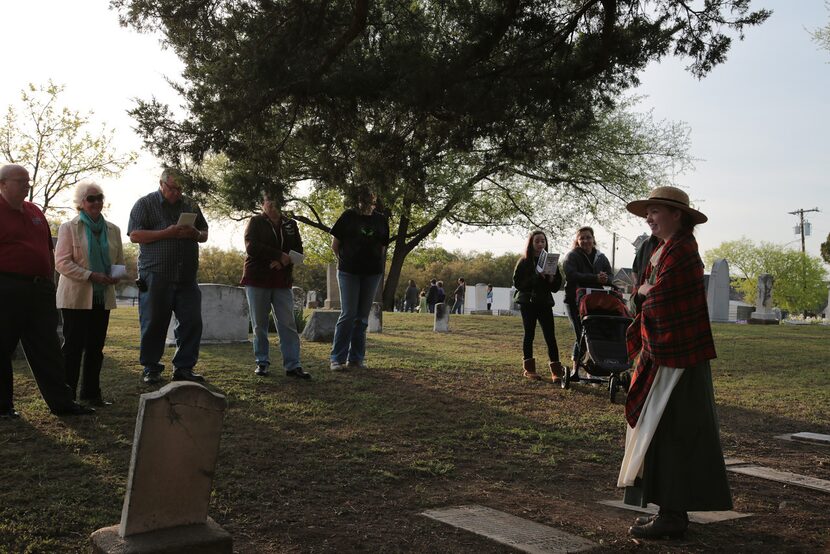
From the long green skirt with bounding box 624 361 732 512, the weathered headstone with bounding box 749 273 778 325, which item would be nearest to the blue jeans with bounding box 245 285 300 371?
the long green skirt with bounding box 624 361 732 512

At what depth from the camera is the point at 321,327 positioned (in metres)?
14.1

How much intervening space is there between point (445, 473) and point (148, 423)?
8.46ft

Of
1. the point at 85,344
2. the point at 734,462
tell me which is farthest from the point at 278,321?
the point at 734,462

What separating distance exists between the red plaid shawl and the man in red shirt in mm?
4467

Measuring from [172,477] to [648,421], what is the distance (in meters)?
2.45

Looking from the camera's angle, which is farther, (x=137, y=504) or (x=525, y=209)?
(x=525, y=209)

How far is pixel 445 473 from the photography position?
206 inches

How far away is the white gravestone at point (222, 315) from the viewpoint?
1239 centimetres

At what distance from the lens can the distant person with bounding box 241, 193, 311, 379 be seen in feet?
28.1

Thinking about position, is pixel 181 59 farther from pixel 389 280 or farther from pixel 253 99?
pixel 389 280

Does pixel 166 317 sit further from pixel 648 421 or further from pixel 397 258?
pixel 397 258

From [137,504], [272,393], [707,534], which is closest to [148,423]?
[137,504]

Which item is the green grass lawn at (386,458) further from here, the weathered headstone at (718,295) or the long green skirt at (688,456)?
the weathered headstone at (718,295)

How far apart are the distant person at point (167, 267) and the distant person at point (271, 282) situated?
3.13 feet
